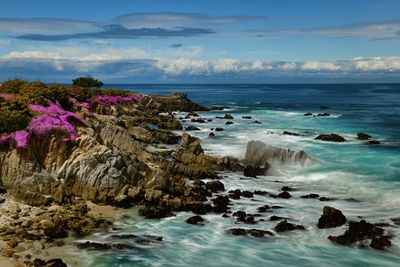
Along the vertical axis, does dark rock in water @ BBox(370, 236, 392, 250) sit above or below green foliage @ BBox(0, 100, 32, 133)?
below

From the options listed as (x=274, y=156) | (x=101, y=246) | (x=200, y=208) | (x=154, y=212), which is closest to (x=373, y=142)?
(x=274, y=156)

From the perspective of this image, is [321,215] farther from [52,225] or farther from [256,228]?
[52,225]

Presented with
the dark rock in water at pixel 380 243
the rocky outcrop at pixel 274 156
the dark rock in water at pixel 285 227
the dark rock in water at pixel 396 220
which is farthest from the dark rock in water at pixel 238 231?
the rocky outcrop at pixel 274 156

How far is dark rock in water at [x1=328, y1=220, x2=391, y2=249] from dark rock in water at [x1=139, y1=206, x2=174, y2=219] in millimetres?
9423

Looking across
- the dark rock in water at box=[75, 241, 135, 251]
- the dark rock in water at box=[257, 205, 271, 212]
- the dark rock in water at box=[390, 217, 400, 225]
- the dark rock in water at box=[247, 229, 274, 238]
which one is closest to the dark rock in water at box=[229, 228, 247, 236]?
the dark rock in water at box=[247, 229, 274, 238]

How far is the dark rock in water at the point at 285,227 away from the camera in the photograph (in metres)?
24.9

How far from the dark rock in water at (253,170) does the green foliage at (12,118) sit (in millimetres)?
17671

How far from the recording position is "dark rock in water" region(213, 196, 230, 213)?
28266mm

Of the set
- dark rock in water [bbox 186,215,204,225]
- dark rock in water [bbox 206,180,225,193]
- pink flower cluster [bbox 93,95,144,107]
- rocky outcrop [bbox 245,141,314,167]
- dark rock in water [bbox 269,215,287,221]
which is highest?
pink flower cluster [bbox 93,95,144,107]

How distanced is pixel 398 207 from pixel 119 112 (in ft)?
150

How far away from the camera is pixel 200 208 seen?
28.0 meters

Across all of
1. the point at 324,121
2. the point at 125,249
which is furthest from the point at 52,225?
the point at 324,121

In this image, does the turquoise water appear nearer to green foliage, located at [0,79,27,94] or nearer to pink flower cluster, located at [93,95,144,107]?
pink flower cluster, located at [93,95,144,107]

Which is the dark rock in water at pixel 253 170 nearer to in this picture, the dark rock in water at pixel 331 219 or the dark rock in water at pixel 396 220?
the dark rock in water at pixel 331 219
